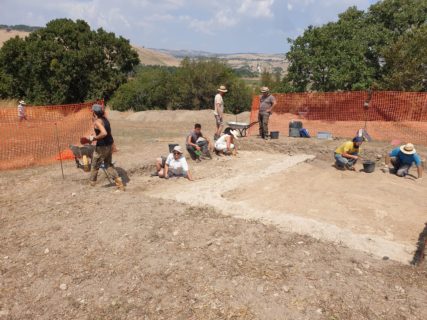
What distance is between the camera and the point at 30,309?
3930 mm

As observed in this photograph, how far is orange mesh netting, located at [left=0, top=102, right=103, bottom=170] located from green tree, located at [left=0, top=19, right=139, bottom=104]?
18960 mm

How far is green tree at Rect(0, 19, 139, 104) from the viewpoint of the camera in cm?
2938

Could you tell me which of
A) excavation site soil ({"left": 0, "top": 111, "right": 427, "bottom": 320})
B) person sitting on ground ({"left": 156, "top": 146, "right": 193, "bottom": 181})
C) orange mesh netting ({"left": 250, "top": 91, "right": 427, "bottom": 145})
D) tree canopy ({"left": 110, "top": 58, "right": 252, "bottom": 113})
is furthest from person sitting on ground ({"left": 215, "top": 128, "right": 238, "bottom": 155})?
tree canopy ({"left": 110, "top": 58, "right": 252, "bottom": 113})

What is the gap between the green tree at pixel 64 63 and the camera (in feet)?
96.4

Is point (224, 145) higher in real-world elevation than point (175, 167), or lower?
higher

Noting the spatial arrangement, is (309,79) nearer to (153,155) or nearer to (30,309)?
(153,155)

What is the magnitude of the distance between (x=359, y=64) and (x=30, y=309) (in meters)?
18.0

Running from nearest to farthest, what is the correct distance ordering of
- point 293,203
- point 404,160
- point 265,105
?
point 293,203, point 404,160, point 265,105

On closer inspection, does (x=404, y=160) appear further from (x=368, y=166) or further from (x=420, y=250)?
(x=420, y=250)

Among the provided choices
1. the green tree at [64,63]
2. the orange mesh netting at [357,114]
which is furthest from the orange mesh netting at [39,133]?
the green tree at [64,63]

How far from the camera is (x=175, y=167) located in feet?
27.2

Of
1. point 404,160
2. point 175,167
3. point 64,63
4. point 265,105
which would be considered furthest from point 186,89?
point 404,160

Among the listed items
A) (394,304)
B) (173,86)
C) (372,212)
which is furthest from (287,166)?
(173,86)

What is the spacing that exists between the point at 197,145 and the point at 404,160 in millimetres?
5222
